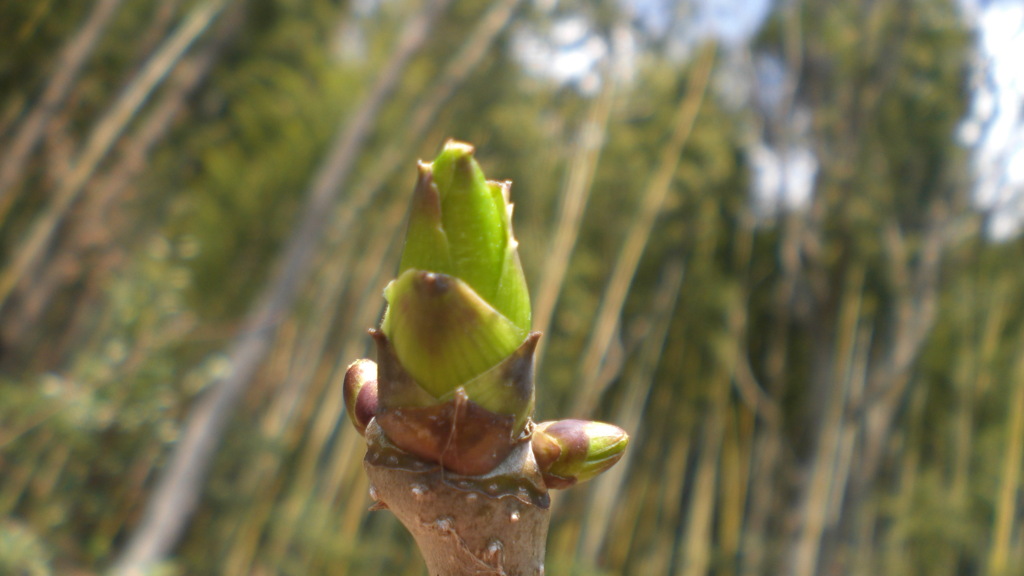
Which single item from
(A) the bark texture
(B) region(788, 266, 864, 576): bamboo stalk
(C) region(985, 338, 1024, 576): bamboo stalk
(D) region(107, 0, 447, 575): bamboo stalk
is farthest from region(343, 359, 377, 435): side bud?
(C) region(985, 338, 1024, 576): bamboo stalk

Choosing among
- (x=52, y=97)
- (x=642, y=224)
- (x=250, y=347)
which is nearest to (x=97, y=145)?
(x=52, y=97)

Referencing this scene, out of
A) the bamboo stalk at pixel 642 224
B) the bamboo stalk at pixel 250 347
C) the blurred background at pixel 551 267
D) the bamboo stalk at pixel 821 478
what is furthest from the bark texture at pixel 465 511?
the bamboo stalk at pixel 642 224

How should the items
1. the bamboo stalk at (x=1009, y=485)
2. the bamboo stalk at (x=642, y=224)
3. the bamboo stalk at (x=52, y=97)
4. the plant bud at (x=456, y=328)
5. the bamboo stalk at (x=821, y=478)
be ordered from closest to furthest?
the plant bud at (x=456, y=328) → the bamboo stalk at (x=52, y=97) → the bamboo stalk at (x=821, y=478) → the bamboo stalk at (x=1009, y=485) → the bamboo stalk at (x=642, y=224)

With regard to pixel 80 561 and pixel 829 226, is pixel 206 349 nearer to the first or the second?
pixel 80 561

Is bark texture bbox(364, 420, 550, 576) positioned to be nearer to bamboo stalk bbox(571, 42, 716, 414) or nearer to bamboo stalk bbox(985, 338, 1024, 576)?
bamboo stalk bbox(571, 42, 716, 414)

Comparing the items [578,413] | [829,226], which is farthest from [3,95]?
[829,226]

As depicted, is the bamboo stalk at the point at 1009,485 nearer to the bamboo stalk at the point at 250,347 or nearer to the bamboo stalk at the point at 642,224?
the bamboo stalk at the point at 642,224

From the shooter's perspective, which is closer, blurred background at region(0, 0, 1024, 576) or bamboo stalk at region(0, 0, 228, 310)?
bamboo stalk at region(0, 0, 228, 310)
